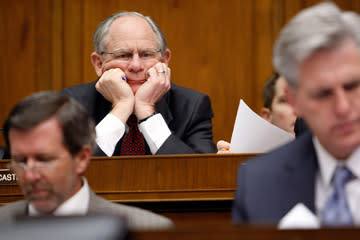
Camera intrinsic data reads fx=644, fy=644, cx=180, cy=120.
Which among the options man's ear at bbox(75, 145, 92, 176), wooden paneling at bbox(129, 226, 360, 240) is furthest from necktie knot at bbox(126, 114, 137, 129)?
wooden paneling at bbox(129, 226, 360, 240)

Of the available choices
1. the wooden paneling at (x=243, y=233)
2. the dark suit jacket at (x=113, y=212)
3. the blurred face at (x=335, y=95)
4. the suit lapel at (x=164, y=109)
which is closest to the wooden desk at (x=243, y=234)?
the wooden paneling at (x=243, y=233)

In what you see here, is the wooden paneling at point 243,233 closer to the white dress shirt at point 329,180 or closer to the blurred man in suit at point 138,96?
the white dress shirt at point 329,180

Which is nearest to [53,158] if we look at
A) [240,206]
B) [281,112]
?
[240,206]

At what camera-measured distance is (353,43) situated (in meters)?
1.55

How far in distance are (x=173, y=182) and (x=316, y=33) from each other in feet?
2.83

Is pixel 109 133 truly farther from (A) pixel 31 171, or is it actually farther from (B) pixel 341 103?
(B) pixel 341 103

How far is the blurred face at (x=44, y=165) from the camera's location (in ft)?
5.56

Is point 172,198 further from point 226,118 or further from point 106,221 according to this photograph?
point 226,118

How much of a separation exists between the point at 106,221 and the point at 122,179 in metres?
1.12

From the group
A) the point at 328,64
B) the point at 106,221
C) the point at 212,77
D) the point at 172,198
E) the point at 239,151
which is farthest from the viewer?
the point at 212,77

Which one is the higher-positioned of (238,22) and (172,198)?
(238,22)

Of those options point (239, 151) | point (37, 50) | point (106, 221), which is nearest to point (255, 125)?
point (239, 151)

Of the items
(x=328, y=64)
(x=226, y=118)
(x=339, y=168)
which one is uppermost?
(x=328, y=64)

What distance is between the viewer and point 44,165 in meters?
1.70
